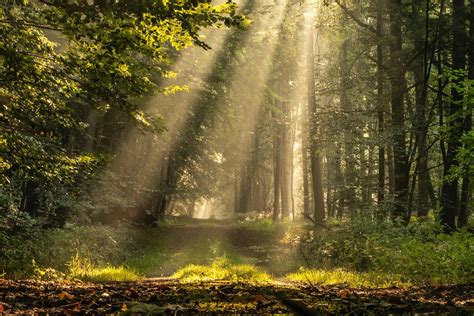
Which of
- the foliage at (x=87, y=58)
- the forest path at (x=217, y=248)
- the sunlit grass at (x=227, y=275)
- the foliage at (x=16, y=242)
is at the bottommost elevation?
the forest path at (x=217, y=248)

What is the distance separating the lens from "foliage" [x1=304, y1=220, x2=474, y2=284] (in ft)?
25.0

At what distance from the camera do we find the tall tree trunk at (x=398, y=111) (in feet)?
49.3

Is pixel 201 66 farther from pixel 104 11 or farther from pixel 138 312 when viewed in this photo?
pixel 138 312

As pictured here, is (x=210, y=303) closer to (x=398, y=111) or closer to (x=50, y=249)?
(x=50, y=249)

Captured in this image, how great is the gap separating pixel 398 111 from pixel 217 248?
8693 mm

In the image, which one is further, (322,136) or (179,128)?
(179,128)

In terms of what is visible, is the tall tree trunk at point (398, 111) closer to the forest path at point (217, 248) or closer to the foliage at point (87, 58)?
the forest path at point (217, 248)

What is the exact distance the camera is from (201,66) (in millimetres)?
22391

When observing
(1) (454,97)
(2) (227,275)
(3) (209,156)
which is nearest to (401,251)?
(2) (227,275)

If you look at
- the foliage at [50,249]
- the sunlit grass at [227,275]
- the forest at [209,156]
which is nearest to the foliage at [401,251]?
the forest at [209,156]

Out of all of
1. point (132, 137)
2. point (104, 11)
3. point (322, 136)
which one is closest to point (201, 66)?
point (132, 137)

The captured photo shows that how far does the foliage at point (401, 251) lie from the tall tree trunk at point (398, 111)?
225 cm

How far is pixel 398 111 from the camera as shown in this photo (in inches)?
628

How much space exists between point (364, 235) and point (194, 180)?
2002 cm
